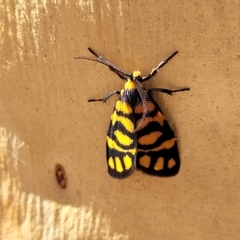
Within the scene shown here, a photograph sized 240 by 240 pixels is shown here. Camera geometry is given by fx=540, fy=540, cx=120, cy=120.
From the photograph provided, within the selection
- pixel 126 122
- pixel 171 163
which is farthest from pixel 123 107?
pixel 171 163

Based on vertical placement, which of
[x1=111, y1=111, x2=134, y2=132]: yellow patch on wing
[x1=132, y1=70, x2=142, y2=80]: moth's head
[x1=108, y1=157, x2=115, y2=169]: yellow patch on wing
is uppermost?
[x1=132, y1=70, x2=142, y2=80]: moth's head

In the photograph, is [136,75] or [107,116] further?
[107,116]

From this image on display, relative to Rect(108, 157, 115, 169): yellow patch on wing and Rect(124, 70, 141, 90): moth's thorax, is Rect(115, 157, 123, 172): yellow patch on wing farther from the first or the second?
Rect(124, 70, 141, 90): moth's thorax

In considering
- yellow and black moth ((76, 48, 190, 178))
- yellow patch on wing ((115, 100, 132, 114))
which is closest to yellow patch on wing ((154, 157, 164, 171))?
yellow and black moth ((76, 48, 190, 178))

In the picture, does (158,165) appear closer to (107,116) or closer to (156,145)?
(156,145)

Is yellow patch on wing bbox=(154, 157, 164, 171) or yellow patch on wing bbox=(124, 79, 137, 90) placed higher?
yellow patch on wing bbox=(124, 79, 137, 90)

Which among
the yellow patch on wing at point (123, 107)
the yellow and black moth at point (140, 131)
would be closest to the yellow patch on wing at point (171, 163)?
the yellow and black moth at point (140, 131)

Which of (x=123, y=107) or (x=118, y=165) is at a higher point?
(x=123, y=107)
